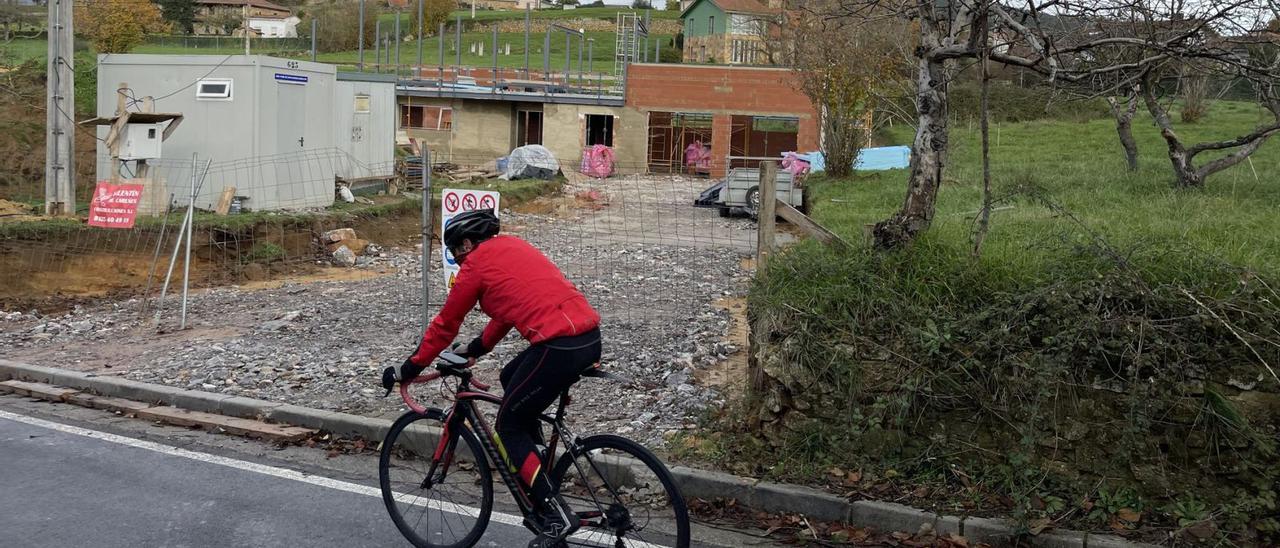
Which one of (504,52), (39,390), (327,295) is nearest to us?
(39,390)

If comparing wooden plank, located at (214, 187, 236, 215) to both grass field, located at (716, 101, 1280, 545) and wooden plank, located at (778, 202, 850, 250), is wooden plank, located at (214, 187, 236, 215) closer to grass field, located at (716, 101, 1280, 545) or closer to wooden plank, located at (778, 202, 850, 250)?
wooden plank, located at (778, 202, 850, 250)

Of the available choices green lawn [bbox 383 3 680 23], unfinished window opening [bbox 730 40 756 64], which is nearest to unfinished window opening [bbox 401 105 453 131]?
unfinished window opening [bbox 730 40 756 64]

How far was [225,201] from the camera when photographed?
19.1 metres

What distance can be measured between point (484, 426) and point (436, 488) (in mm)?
572

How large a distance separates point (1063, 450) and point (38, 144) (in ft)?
78.8

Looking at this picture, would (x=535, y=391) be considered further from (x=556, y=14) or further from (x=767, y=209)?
(x=556, y=14)

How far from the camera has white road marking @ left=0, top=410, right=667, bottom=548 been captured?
5590 mm

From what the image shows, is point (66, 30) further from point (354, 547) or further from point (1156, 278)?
point (1156, 278)

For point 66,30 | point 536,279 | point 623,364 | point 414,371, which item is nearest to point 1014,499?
point 536,279

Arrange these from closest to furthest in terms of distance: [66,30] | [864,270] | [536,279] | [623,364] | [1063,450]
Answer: [536,279] → [1063,450] → [864,270] → [623,364] → [66,30]

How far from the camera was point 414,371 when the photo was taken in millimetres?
5219

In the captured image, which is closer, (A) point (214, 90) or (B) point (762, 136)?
(A) point (214, 90)

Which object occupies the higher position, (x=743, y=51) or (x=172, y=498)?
(x=743, y=51)

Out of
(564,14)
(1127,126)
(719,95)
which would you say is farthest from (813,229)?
(564,14)
